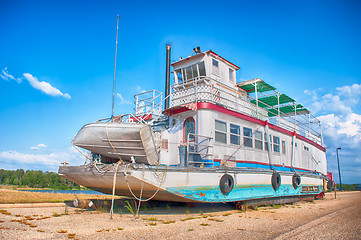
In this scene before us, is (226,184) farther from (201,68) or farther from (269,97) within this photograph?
(269,97)

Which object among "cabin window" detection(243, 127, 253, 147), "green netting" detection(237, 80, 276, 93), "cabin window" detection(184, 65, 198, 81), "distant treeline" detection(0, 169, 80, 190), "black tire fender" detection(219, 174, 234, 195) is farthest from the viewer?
"distant treeline" detection(0, 169, 80, 190)

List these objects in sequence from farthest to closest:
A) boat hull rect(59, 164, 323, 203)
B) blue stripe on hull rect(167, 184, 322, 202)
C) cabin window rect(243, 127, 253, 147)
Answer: cabin window rect(243, 127, 253, 147) → blue stripe on hull rect(167, 184, 322, 202) → boat hull rect(59, 164, 323, 203)

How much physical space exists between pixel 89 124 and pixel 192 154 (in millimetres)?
3822

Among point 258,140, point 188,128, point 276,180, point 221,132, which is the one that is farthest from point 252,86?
point 188,128

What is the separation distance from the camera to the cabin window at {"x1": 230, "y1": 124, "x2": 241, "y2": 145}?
11.8 metres

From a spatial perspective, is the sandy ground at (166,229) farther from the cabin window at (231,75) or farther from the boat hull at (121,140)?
the cabin window at (231,75)

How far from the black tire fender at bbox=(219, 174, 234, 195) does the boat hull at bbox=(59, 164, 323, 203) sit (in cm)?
8

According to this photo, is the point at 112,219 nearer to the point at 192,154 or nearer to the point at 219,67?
the point at 192,154

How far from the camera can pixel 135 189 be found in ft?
27.4

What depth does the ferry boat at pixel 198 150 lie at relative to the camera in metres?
8.10

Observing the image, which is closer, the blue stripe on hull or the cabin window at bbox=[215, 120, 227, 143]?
the blue stripe on hull

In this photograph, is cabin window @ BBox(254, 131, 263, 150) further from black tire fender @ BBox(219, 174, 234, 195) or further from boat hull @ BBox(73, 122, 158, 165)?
boat hull @ BBox(73, 122, 158, 165)

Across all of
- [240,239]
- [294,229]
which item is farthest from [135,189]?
[294,229]

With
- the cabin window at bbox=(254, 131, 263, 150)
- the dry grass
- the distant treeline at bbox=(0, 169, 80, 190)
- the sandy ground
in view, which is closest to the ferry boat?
the cabin window at bbox=(254, 131, 263, 150)
